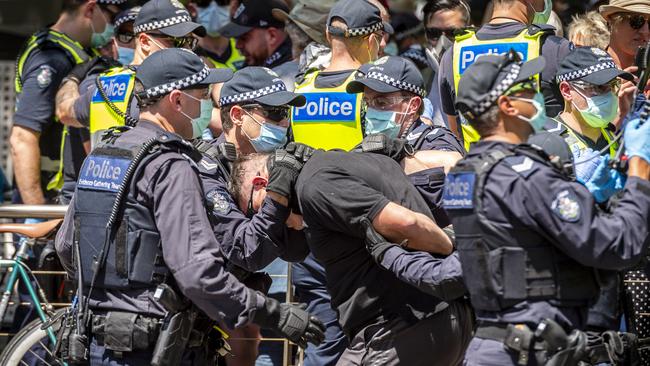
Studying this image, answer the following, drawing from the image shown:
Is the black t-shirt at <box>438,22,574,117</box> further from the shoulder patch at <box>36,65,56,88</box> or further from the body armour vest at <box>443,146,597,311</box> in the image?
the shoulder patch at <box>36,65,56,88</box>

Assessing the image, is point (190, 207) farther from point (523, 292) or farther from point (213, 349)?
point (523, 292)

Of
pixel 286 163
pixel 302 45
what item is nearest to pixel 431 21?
pixel 302 45

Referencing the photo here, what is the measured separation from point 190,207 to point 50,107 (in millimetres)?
3698

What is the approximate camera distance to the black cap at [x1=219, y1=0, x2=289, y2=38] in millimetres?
9141

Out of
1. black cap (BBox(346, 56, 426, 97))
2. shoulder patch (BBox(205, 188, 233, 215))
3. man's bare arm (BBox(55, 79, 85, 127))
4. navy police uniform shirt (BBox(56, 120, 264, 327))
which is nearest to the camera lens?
navy police uniform shirt (BBox(56, 120, 264, 327))

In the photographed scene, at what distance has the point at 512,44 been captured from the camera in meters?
6.96

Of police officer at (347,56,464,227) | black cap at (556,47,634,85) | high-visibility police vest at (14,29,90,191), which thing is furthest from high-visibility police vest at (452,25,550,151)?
high-visibility police vest at (14,29,90,191)

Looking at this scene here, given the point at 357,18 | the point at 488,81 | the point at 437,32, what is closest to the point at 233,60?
the point at 437,32

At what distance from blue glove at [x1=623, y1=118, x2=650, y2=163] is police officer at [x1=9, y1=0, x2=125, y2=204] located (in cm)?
489

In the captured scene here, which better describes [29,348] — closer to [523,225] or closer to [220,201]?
[220,201]

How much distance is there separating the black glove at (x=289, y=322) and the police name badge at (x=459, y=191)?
3.01 ft

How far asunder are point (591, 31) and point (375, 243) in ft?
10.5

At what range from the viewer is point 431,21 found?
28.8ft

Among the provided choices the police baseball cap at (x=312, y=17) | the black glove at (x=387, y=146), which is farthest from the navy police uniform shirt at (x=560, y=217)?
the police baseball cap at (x=312, y=17)
